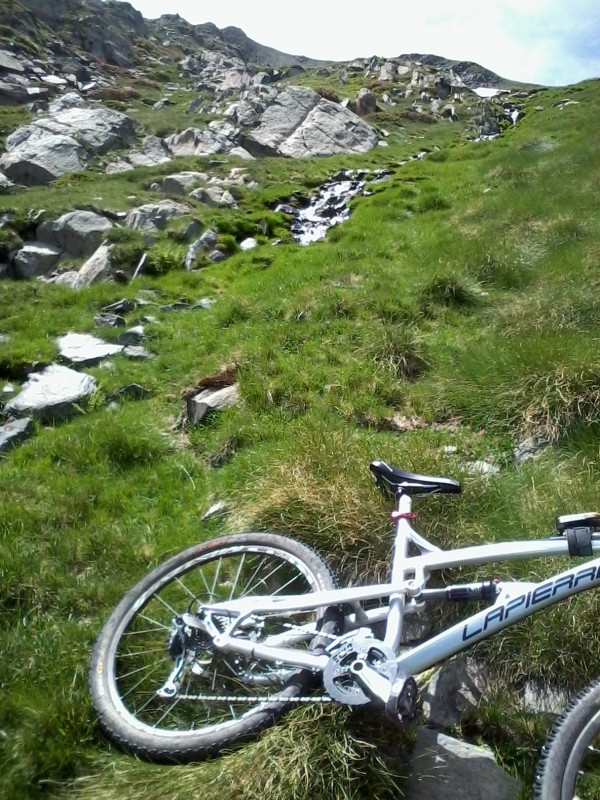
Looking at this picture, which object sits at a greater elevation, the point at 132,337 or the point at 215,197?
the point at 215,197

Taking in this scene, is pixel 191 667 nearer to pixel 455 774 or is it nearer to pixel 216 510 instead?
pixel 455 774

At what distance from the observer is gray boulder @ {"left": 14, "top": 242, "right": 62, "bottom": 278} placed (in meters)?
16.4

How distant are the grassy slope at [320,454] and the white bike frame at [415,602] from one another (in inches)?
17.1

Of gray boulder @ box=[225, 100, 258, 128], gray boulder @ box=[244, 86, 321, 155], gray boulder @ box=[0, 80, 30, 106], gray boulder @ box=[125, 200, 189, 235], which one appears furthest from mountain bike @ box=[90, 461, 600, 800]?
gray boulder @ box=[0, 80, 30, 106]

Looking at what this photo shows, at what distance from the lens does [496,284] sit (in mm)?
9305

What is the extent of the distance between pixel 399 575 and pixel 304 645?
738 millimetres

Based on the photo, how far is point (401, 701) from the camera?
2.60 meters

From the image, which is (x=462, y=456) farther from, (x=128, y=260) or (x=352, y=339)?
(x=128, y=260)

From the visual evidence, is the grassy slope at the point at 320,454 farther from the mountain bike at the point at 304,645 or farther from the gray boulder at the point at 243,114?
the gray boulder at the point at 243,114

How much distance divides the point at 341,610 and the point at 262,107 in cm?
5127

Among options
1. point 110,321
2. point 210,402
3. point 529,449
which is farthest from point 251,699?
point 110,321

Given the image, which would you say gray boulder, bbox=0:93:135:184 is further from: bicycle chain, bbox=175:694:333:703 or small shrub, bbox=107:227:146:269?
bicycle chain, bbox=175:694:333:703

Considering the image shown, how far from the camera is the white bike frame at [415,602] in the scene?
109 inches

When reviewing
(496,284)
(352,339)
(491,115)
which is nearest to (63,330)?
(352,339)
